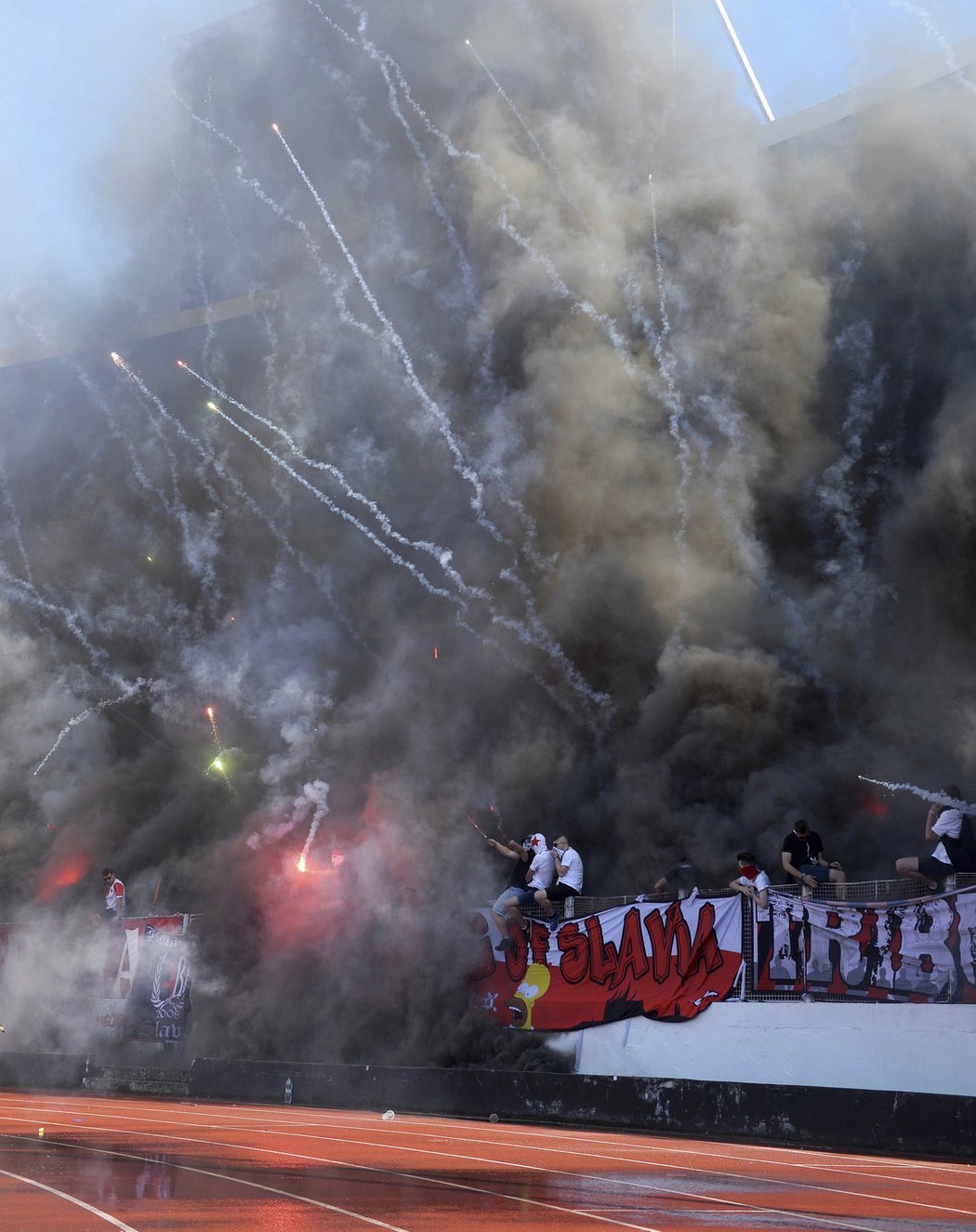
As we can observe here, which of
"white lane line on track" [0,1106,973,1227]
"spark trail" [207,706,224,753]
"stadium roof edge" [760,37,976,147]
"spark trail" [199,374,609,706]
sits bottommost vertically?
"white lane line on track" [0,1106,973,1227]

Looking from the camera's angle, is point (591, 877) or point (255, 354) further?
point (255, 354)

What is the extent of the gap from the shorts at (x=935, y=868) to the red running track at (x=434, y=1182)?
3128 millimetres

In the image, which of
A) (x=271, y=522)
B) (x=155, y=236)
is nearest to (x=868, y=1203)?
(x=271, y=522)

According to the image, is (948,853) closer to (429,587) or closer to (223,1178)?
(223,1178)

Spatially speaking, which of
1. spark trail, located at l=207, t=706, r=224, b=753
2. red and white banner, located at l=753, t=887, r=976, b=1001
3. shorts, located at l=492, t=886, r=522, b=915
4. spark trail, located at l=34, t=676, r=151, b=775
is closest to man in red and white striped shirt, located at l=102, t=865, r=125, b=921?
spark trail, located at l=207, t=706, r=224, b=753

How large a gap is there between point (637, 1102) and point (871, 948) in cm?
352

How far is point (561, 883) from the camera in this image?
62.3 feet

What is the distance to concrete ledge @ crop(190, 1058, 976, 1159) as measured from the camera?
545 inches

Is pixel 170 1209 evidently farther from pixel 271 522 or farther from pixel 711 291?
pixel 271 522

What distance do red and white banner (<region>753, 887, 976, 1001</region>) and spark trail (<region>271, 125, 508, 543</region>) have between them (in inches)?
684

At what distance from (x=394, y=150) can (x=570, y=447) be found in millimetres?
11261

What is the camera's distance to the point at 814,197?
30031mm

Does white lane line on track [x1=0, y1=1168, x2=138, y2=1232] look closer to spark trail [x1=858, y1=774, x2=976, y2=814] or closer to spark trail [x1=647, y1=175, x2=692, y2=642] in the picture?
spark trail [x1=858, y1=774, x2=976, y2=814]

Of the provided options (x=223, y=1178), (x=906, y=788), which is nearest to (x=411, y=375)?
(x=906, y=788)
